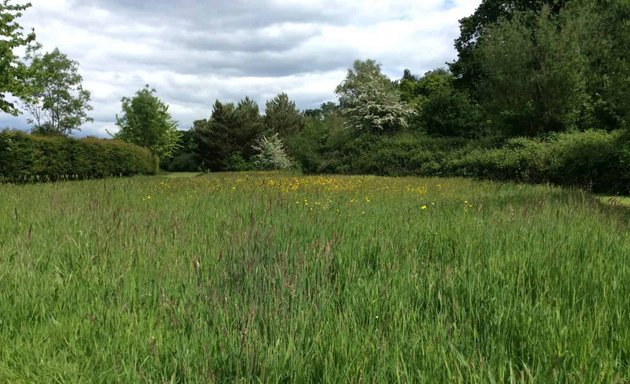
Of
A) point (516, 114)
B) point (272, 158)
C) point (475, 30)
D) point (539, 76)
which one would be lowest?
point (272, 158)

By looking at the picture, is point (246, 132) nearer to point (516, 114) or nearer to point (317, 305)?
point (516, 114)

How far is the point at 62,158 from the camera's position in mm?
23297

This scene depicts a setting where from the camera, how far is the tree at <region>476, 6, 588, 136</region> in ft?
70.5

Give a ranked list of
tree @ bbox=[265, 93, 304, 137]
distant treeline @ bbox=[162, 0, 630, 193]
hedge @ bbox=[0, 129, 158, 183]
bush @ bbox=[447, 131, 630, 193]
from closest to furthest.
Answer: bush @ bbox=[447, 131, 630, 193] < distant treeline @ bbox=[162, 0, 630, 193] < hedge @ bbox=[0, 129, 158, 183] < tree @ bbox=[265, 93, 304, 137]

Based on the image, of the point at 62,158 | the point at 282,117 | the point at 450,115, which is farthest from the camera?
the point at 282,117

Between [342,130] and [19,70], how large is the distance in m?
19.2

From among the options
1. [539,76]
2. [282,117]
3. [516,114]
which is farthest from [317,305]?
[282,117]

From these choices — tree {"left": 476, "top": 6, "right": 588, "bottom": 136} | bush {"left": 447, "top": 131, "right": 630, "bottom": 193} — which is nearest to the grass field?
bush {"left": 447, "top": 131, "right": 630, "bottom": 193}

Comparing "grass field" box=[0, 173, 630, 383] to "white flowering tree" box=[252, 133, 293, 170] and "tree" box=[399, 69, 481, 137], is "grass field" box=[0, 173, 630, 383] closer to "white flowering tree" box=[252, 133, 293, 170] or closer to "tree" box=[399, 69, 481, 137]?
"tree" box=[399, 69, 481, 137]

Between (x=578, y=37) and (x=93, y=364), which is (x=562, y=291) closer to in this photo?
(x=93, y=364)

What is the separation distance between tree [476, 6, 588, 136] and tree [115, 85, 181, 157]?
33671 mm

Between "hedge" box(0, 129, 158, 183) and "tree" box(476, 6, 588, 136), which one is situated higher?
"tree" box(476, 6, 588, 136)

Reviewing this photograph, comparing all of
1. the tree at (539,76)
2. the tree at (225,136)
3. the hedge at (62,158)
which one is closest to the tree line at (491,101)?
the tree at (539,76)

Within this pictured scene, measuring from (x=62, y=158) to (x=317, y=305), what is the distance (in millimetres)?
24535
